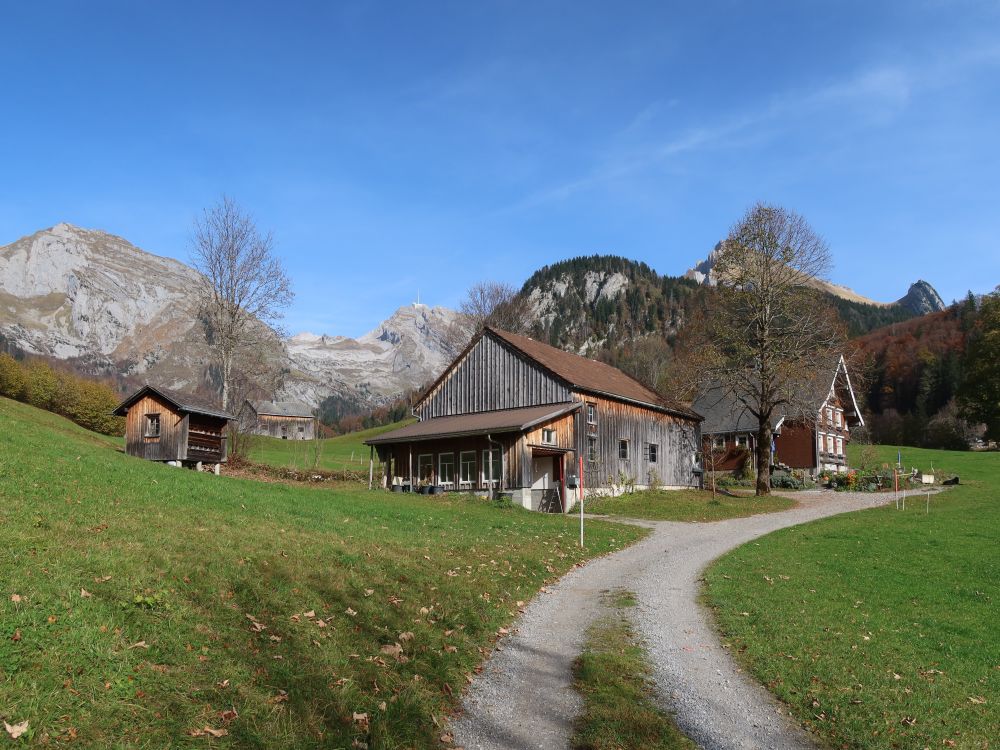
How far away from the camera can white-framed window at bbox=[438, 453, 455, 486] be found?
114 ft

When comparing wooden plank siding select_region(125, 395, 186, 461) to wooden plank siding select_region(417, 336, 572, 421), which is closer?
wooden plank siding select_region(125, 395, 186, 461)

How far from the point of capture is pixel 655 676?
843 centimetres

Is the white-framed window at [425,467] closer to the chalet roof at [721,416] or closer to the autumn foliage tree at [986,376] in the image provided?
the chalet roof at [721,416]

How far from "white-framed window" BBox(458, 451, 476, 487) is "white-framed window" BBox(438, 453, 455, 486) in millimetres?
490

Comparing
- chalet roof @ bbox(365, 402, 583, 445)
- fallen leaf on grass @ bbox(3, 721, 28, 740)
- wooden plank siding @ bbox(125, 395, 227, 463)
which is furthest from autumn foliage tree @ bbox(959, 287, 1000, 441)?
fallen leaf on grass @ bbox(3, 721, 28, 740)

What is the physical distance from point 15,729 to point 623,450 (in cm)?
3411

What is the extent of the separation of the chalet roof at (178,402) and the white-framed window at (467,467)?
13.2 meters

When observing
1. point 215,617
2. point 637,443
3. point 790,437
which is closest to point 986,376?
point 790,437

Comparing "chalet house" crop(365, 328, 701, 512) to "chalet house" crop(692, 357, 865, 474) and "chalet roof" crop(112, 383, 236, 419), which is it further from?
"chalet house" crop(692, 357, 865, 474)

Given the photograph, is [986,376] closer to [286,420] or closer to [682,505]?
[682,505]

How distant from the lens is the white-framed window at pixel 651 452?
3916 cm

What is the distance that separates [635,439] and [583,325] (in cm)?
11174

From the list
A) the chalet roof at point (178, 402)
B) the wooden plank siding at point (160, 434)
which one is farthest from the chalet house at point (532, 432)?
the wooden plank siding at point (160, 434)

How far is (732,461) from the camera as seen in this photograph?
53.6 m
